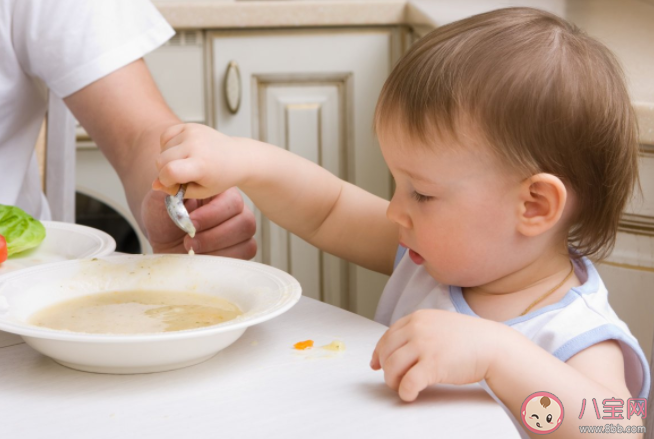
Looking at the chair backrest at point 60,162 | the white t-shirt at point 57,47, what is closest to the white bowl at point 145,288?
the white t-shirt at point 57,47

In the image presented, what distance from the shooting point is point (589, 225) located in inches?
31.9

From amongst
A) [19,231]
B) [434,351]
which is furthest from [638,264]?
[19,231]

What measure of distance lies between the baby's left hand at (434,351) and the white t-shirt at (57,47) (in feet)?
2.65

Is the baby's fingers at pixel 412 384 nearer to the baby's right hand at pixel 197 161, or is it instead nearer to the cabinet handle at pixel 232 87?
the baby's right hand at pixel 197 161

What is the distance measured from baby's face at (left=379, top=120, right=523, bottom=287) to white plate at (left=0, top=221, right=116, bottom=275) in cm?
34

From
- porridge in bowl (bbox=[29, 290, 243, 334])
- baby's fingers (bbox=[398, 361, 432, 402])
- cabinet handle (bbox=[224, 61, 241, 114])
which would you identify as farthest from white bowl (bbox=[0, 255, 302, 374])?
cabinet handle (bbox=[224, 61, 241, 114])

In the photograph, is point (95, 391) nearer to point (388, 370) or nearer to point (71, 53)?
point (388, 370)

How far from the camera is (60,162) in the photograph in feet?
4.70

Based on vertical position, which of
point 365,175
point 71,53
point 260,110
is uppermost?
point 71,53

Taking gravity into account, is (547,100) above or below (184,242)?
above

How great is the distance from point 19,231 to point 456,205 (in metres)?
0.51

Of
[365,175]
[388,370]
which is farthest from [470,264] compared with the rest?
[365,175]

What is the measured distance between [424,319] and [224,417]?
19 cm

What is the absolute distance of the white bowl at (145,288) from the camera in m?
0.57
